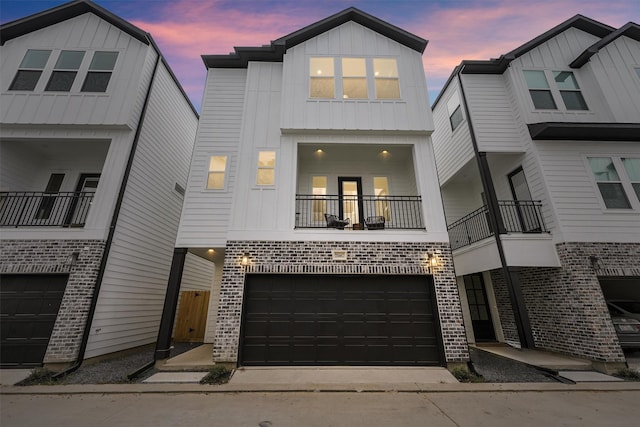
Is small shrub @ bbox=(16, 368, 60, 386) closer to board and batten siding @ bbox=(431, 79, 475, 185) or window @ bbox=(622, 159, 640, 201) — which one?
board and batten siding @ bbox=(431, 79, 475, 185)

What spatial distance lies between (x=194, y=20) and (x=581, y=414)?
1609 cm

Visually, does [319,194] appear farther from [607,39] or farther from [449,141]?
[607,39]

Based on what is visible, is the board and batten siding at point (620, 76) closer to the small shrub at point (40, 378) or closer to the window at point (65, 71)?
the small shrub at point (40, 378)

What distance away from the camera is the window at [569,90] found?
8.84 meters

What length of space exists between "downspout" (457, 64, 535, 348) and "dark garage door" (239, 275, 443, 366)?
237 cm

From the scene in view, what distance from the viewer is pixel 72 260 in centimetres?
670

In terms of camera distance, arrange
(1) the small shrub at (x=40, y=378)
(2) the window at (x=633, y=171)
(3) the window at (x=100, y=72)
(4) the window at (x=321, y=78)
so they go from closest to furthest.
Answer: (1) the small shrub at (x=40, y=378)
(2) the window at (x=633, y=171)
(3) the window at (x=100, y=72)
(4) the window at (x=321, y=78)

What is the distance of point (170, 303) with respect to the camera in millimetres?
6609

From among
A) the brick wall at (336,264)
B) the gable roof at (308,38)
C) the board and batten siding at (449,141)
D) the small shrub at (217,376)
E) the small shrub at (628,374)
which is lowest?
the small shrub at (628,374)

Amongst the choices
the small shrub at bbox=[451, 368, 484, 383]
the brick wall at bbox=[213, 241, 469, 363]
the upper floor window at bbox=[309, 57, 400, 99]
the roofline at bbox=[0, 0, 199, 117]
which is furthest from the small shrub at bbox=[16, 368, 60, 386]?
the roofline at bbox=[0, 0, 199, 117]

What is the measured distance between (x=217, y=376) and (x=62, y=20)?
13167mm

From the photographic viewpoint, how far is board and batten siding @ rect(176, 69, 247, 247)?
7.27 metres

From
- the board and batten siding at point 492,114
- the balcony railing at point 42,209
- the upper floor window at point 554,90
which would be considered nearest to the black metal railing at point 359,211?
the board and batten siding at point 492,114

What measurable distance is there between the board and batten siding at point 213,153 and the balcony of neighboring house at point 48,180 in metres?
3.04
